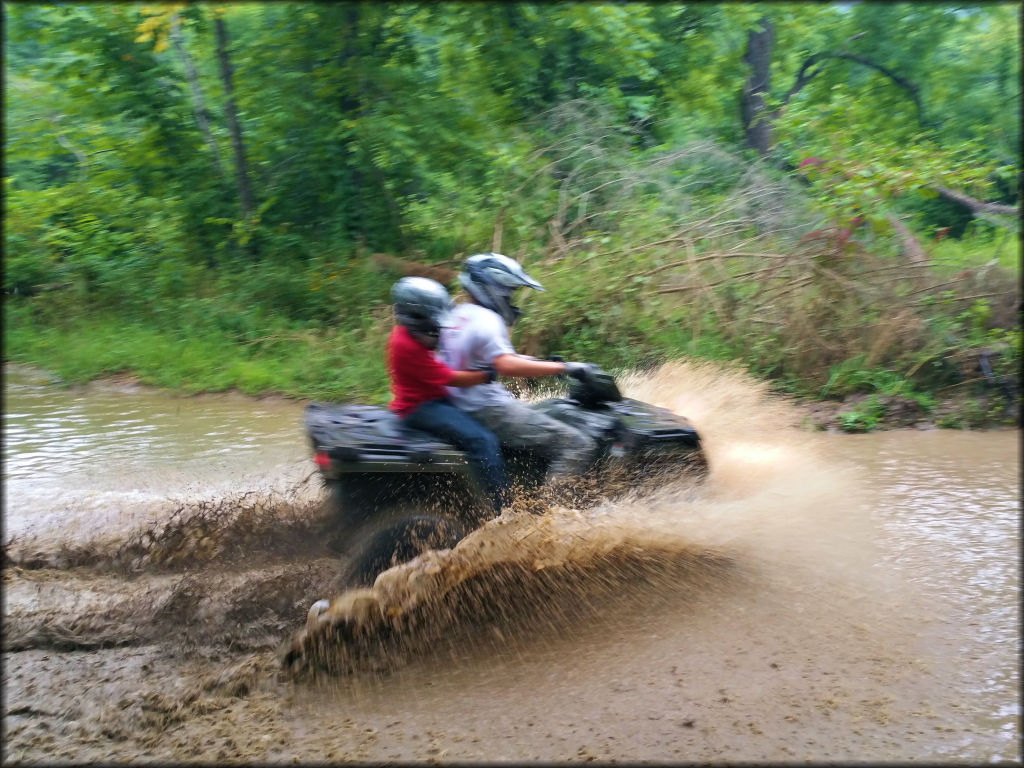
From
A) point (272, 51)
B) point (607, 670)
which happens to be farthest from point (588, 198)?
point (607, 670)

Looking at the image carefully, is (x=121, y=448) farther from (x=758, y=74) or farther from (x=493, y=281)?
(x=758, y=74)

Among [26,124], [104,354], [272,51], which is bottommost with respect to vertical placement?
[104,354]

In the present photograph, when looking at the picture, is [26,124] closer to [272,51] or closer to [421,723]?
[272,51]

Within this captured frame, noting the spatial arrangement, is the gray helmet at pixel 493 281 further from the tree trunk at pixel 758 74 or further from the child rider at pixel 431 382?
the tree trunk at pixel 758 74

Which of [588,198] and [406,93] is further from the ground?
[406,93]

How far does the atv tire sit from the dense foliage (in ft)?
14.7

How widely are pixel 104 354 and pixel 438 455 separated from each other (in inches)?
384

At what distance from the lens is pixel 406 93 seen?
41.3 ft

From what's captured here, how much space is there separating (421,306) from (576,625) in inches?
75.6

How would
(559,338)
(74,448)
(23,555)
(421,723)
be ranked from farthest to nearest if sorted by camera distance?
(559,338)
(74,448)
(23,555)
(421,723)

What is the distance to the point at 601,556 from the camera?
4898 mm

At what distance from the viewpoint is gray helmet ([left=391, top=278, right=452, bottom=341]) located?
4430 millimetres

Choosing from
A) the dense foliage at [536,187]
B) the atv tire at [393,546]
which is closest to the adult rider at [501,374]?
the atv tire at [393,546]

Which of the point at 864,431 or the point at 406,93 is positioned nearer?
the point at 864,431
